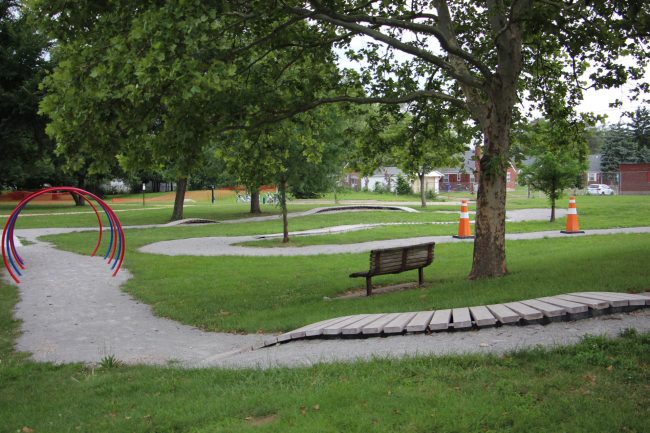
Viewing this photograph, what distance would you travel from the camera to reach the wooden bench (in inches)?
408

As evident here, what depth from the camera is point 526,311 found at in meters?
6.27

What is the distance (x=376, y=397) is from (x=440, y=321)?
229 centimetres

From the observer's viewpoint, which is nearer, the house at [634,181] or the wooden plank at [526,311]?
the wooden plank at [526,311]

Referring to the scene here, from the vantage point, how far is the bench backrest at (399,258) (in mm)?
10359

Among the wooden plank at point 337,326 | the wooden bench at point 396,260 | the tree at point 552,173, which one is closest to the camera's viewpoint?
the wooden plank at point 337,326

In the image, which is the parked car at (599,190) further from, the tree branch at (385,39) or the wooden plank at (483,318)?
the wooden plank at (483,318)

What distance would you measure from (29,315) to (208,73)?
5.38 metres

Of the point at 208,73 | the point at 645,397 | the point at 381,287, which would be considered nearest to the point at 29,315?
the point at 208,73

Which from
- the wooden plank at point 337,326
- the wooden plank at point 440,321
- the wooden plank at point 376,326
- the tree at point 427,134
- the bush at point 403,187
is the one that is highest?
the tree at point 427,134

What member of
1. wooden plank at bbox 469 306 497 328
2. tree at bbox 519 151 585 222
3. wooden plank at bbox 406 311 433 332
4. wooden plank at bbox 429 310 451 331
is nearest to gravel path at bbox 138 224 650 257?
tree at bbox 519 151 585 222

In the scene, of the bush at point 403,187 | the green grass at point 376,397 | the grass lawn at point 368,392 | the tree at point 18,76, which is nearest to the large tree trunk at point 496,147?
the grass lawn at point 368,392

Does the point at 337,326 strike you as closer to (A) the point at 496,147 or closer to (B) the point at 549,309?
(B) the point at 549,309

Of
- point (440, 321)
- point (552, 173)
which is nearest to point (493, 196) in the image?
point (440, 321)

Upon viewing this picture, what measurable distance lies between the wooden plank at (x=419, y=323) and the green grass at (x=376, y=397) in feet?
3.67
